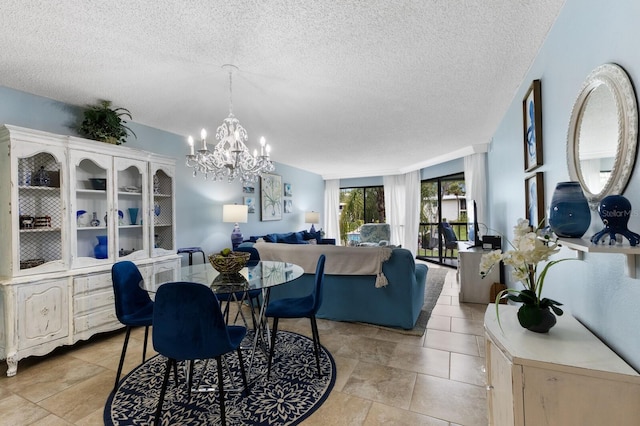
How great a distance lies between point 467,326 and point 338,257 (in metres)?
1.62

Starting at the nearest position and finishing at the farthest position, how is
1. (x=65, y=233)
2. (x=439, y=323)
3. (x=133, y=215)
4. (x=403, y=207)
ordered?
1. (x=65, y=233)
2. (x=439, y=323)
3. (x=133, y=215)
4. (x=403, y=207)

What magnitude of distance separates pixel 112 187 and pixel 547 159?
158 inches

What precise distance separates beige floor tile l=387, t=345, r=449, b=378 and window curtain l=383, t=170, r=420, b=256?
4861 millimetres

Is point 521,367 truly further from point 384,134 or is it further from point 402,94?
point 384,134

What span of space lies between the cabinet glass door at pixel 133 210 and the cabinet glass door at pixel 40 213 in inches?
22.7

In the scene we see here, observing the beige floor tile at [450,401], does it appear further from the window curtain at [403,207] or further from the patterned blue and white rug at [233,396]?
the window curtain at [403,207]

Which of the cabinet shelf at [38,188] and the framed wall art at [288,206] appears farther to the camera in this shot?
the framed wall art at [288,206]

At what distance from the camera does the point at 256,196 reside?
593 cm

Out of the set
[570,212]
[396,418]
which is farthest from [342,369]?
[570,212]

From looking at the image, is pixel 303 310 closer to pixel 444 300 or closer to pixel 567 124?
pixel 567 124

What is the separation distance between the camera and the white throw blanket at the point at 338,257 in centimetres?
319

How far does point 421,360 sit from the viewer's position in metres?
2.51

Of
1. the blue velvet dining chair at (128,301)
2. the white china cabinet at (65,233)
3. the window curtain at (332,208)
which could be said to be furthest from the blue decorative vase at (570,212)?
the window curtain at (332,208)

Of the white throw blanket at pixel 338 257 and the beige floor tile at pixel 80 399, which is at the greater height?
the white throw blanket at pixel 338 257
